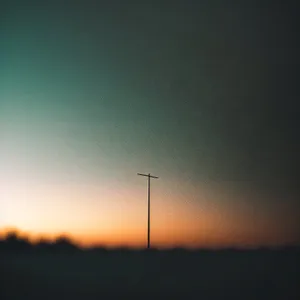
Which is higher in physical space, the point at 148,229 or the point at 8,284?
the point at 148,229

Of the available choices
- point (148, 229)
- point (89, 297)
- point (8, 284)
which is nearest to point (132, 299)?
point (89, 297)

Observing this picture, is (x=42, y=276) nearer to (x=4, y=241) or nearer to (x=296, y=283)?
(x=296, y=283)

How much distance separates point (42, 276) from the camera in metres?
19.4

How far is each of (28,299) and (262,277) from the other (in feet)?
41.0

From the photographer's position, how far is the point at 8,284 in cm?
1691

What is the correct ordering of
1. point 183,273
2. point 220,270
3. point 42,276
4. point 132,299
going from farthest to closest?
point 220,270 < point 183,273 < point 42,276 < point 132,299

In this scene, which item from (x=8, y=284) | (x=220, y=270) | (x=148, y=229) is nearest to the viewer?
(x=8, y=284)

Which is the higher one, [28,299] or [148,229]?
[148,229]

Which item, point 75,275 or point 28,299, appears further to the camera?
point 75,275

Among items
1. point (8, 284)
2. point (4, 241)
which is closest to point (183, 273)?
point (8, 284)

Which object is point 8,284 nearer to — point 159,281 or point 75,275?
point 75,275

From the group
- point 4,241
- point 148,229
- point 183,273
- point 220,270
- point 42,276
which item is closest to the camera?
point 42,276

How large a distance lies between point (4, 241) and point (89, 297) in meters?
45.2

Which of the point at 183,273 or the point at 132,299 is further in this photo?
the point at 183,273
